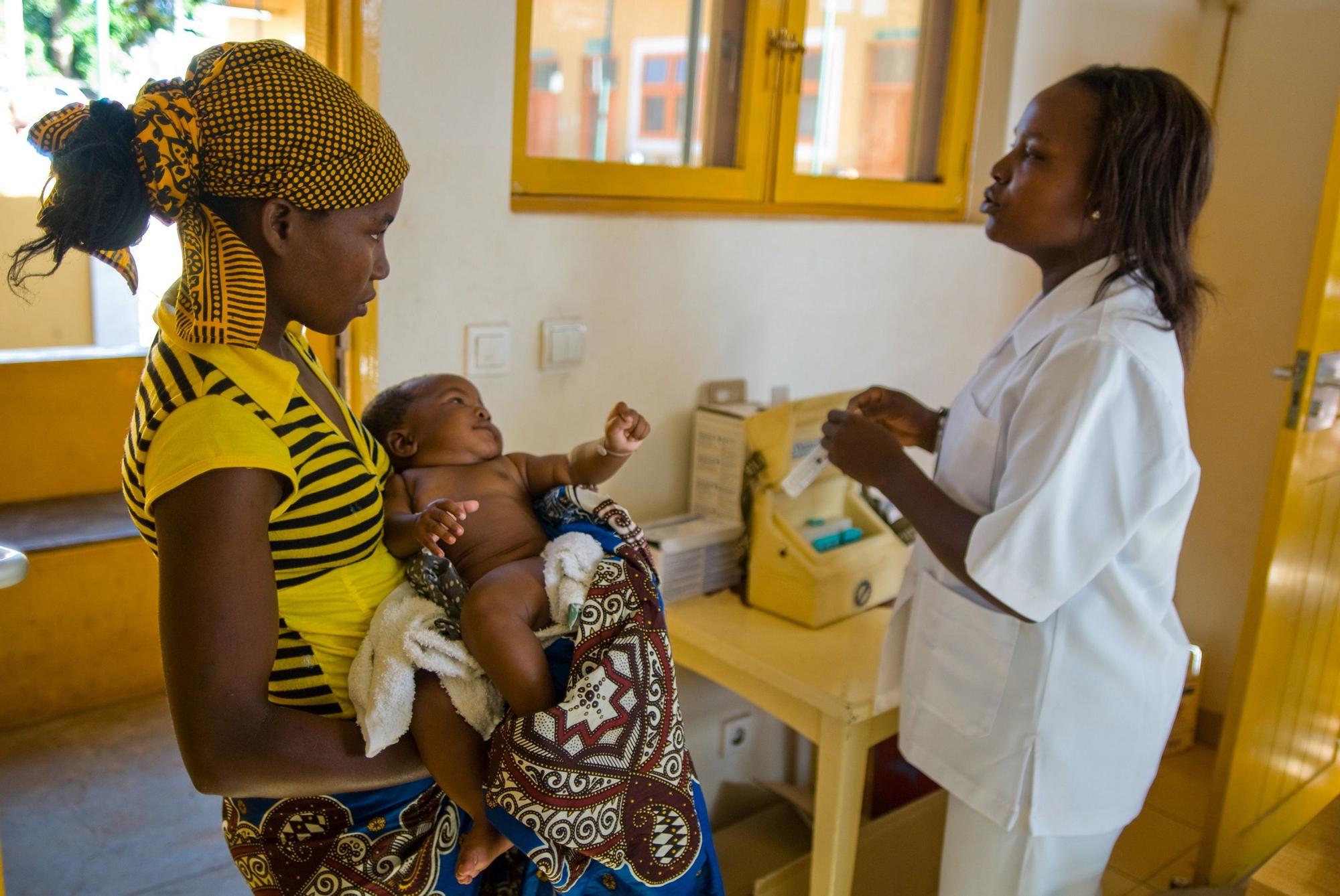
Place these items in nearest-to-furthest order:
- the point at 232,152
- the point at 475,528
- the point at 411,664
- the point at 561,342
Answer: the point at 232,152 → the point at 411,664 → the point at 475,528 → the point at 561,342

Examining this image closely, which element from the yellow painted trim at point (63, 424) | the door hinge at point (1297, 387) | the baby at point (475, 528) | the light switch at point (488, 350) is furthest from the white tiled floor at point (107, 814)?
the door hinge at point (1297, 387)

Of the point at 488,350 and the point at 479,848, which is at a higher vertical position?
the point at 488,350

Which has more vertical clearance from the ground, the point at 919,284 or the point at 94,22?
the point at 94,22

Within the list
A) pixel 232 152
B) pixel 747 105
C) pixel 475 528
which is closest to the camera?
pixel 232 152

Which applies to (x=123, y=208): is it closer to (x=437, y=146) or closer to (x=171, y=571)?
(x=171, y=571)

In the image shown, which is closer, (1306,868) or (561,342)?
(1306,868)

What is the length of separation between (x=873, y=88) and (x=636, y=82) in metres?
0.73

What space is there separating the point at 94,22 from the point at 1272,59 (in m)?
3.00

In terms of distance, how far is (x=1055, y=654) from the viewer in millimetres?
1521

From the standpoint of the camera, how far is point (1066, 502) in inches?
54.8

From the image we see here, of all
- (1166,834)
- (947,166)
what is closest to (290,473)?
(947,166)

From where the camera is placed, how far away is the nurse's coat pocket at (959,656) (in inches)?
61.4

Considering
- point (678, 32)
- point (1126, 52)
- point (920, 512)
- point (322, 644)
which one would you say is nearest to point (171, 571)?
point (322, 644)

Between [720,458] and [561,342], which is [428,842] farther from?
[720,458]
